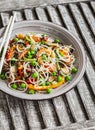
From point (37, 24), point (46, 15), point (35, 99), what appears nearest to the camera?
point (35, 99)

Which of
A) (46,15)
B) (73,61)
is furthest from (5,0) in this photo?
(73,61)

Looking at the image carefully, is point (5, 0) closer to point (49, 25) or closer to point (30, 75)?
point (49, 25)

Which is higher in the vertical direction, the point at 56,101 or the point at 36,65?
the point at 36,65

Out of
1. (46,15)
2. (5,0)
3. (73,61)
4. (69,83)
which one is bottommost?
(69,83)
